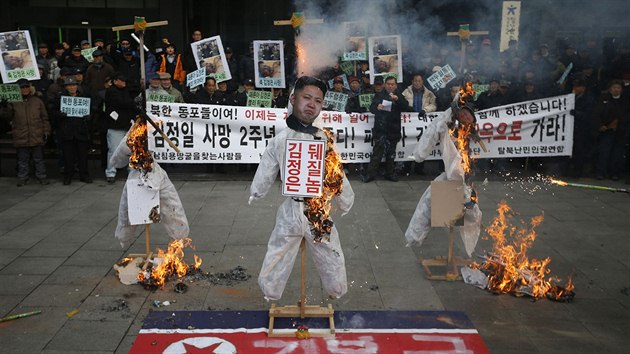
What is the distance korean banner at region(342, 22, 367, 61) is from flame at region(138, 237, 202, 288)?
3.34m

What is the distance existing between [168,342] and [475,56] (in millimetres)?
6806

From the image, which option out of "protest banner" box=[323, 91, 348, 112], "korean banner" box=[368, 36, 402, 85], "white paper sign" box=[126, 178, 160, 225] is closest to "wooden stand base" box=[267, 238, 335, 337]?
"white paper sign" box=[126, 178, 160, 225]

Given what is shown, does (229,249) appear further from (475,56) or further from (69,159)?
(475,56)

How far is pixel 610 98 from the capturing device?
10.1 metres

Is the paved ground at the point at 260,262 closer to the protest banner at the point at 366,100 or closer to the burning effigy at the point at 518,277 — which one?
the burning effigy at the point at 518,277

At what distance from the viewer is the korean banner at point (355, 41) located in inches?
294

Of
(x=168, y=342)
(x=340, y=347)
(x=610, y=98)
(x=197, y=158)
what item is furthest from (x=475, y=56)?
(x=168, y=342)

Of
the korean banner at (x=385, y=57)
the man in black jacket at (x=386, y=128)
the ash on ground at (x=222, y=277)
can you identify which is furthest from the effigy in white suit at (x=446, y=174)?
the man in black jacket at (x=386, y=128)

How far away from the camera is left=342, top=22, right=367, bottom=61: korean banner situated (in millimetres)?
7477

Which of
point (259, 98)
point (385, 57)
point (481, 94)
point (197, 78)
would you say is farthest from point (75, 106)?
point (481, 94)

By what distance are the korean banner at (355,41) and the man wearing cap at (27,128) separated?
5.08m

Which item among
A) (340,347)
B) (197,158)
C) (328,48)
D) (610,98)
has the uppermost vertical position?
(328,48)

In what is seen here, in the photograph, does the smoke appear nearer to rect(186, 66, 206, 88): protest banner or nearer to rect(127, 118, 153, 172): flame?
rect(127, 118, 153, 172): flame

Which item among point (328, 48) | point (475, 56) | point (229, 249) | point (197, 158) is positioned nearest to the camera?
point (229, 249)
